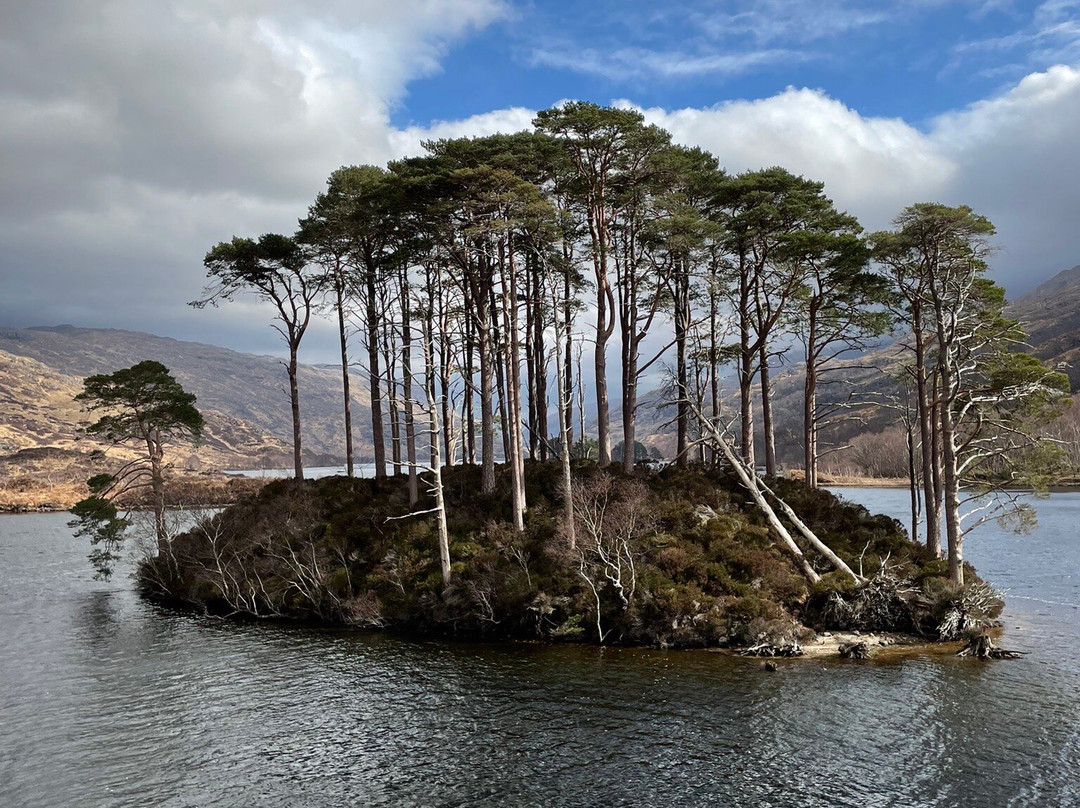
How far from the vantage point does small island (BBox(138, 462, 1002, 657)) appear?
89.5ft

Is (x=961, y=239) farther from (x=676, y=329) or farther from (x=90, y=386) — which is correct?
(x=90, y=386)

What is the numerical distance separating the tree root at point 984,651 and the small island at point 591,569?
47cm

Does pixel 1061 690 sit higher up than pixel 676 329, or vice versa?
pixel 676 329

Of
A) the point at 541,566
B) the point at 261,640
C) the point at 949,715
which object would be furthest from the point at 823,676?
the point at 261,640

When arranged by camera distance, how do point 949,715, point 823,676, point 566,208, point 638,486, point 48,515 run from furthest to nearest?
point 48,515, point 566,208, point 638,486, point 823,676, point 949,715

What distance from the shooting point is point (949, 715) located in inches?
774

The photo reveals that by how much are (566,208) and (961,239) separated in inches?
697

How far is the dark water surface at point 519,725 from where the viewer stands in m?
16.2

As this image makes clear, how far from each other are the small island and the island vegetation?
0.35 feet

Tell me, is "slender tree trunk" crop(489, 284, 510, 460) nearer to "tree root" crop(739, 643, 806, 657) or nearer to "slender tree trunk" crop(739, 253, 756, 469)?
"slender tree trunk" crop(739, 253, 756, 469)

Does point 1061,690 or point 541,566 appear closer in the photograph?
point 1061,690

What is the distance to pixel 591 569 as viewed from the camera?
29297 millimetres

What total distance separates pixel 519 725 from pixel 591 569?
32.5ft

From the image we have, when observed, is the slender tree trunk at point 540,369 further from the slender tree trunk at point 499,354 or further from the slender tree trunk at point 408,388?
the slender tree trunk at point 408,388
